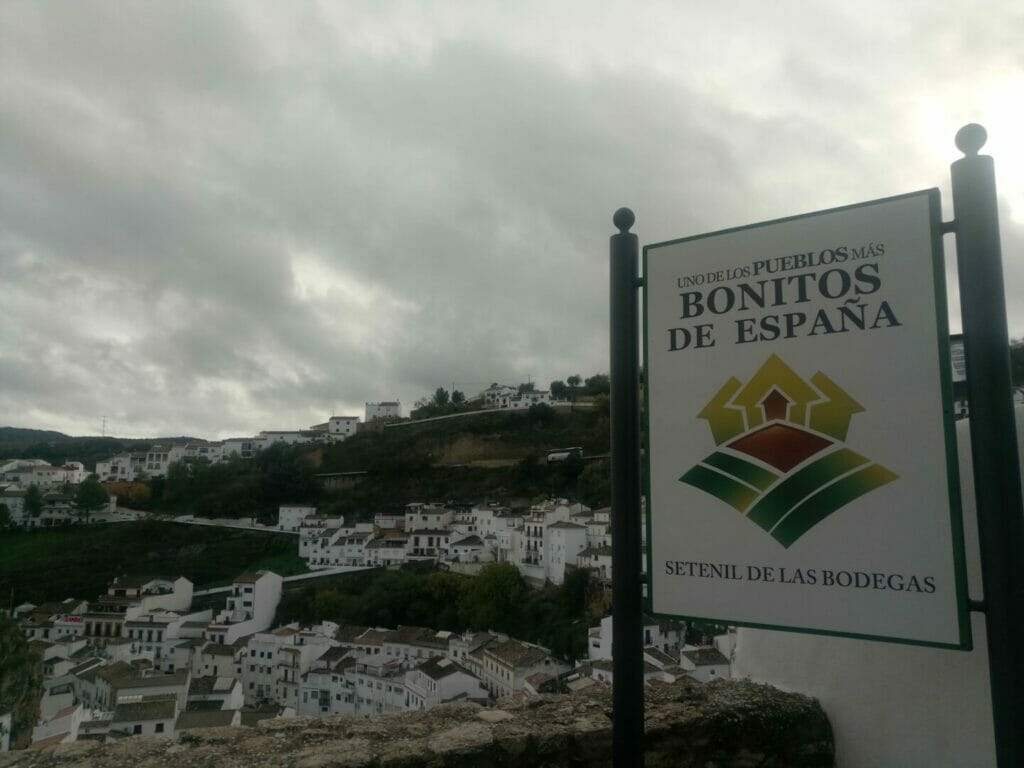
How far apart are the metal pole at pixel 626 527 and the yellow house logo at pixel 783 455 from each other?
0.19 meters

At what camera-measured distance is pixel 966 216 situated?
5.39ft

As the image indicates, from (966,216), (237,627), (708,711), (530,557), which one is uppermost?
(966,216)

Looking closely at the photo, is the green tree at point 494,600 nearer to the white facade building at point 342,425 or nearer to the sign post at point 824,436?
the sign post at point 824,436

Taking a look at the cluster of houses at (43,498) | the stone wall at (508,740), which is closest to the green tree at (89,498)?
the cluster of houses at (43,498)

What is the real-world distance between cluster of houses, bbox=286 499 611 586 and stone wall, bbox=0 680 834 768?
3081cm

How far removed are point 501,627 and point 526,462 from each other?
84.5 feet

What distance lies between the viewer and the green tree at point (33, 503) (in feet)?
189

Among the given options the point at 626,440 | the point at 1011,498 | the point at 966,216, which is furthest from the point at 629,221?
the point at 1011,498

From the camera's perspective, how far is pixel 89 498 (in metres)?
58.6

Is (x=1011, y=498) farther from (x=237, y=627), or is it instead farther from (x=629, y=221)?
(x=237, y=627)

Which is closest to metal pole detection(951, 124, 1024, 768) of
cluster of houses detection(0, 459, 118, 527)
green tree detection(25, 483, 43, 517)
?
cluster of houses detection(0, 459, 118, 527)

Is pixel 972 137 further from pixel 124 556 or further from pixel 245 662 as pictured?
pixel 124 556

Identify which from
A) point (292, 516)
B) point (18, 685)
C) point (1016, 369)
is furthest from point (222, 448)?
point (1016, 369)

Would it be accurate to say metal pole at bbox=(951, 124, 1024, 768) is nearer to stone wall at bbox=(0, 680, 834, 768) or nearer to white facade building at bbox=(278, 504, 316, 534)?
Answer: stone wall at bbox=(0, 680, 834, 768)
